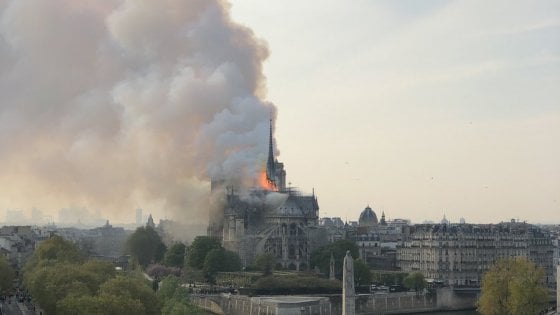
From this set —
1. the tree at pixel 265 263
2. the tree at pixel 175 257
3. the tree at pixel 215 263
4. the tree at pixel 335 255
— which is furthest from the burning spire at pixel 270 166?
the tree at pixel 215 263

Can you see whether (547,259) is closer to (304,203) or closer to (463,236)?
(463,236)

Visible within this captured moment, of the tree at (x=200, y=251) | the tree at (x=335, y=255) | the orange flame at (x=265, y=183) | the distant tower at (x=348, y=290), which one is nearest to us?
the distant tower at (x=348, y=290)

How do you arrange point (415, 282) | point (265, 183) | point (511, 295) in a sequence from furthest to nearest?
point (265, 183)
point (415, 282)
point (511, 295)

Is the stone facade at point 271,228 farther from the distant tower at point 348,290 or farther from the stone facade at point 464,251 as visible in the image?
the distant tower at point 348,290

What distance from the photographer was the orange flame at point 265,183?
5881 inches

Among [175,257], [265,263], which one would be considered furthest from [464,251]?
[175,257]

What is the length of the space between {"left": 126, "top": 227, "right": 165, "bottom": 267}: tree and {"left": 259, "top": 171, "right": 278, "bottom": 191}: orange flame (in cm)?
2058

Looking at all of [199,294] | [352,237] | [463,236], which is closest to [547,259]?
[463,236]

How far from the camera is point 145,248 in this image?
13688cm

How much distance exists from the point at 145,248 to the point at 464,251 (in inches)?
1884

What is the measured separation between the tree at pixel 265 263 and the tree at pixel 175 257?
38.9 ft

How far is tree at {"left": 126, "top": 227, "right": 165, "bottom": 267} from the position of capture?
13550 centimetres

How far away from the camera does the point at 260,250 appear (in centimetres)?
13075

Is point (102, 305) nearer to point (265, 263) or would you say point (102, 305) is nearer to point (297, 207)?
point (265, 263)
